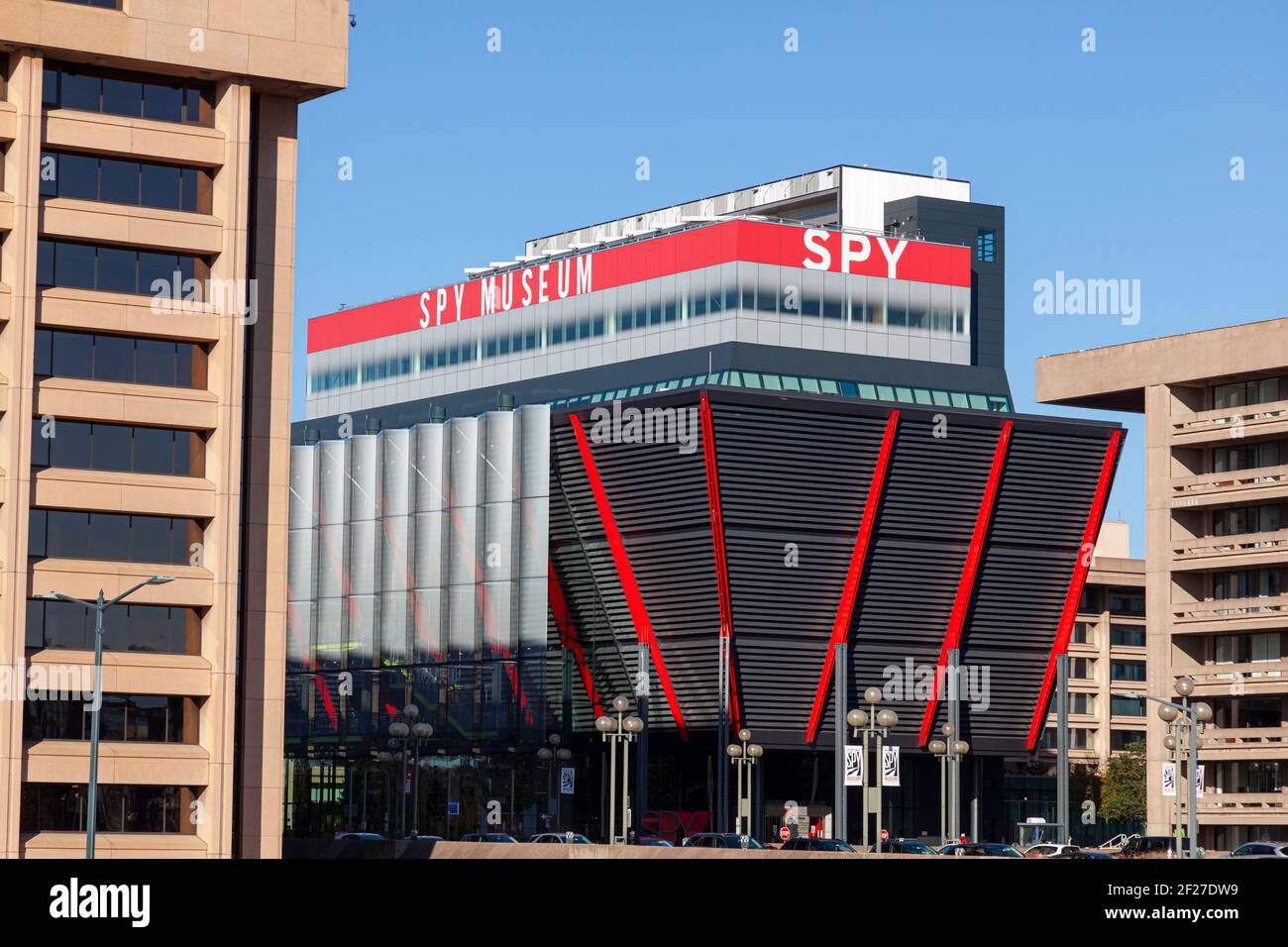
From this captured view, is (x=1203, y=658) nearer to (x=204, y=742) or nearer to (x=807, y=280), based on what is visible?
(x=807, y=280)

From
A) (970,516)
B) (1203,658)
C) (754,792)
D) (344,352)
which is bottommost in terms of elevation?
(754,792)

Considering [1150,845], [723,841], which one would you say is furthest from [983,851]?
[723,841]

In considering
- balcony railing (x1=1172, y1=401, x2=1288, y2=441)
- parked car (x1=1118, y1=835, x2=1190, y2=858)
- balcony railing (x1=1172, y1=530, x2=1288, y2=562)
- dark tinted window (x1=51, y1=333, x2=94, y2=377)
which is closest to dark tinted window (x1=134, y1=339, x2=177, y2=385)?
dark tinted window (x1=51, y1=333, x2=94, y2=377)

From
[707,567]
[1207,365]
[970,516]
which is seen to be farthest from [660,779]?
[1207,365]

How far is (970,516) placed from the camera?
386 feet

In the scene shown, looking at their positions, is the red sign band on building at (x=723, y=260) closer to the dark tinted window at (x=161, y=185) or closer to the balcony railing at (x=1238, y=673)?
the balcony railing at (x=1238, y=673)

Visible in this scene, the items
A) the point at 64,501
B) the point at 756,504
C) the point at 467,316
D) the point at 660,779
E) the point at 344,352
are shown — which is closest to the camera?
the point at 64,501

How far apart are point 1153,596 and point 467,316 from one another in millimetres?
55142

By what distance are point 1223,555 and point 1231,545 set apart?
597 millimetres

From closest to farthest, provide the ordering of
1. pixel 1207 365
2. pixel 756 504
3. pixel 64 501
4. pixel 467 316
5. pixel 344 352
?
pixel 64 501 < pixel 1207 365 < pixel 756 504 < pixel 467 316 < pixel 344 352

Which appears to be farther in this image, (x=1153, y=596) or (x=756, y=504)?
(x=756, y=504)

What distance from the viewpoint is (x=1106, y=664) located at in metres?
170

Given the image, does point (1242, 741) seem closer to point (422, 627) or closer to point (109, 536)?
point (422, 627)

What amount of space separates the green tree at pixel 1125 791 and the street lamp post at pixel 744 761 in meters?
45.2
